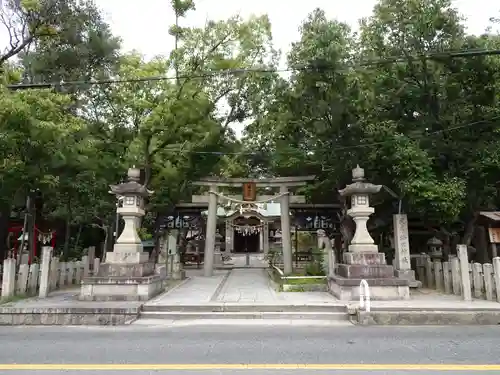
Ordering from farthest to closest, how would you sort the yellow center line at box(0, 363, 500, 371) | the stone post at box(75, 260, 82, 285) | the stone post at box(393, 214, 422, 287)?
the stone post at box(75, 260, 82, 285) < the stone post at box(393, 214, 422, 287) < the yellow center line at box(0, 363, 500, 371)

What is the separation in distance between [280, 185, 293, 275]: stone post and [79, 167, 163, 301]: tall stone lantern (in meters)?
7.67

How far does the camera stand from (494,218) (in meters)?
14.2

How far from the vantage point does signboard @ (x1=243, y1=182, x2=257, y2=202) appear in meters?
19.4

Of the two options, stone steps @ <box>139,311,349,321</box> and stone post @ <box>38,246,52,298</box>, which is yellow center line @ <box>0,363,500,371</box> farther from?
stone post @ <box>38,246,52,298</box>

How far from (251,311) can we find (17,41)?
13141 millimetres

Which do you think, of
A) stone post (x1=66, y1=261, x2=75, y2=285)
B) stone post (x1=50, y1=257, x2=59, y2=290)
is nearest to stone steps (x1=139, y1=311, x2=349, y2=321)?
stone post (x1=50, y1=257, x2=59, y2=290)

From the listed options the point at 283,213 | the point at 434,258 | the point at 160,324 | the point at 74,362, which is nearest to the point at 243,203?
the point at 283,213

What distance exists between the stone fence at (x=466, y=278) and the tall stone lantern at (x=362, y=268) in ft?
5.60

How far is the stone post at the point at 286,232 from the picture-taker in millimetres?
18688

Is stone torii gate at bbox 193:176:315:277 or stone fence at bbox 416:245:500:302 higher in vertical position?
stone torii gate at bbox 193:176:315:277

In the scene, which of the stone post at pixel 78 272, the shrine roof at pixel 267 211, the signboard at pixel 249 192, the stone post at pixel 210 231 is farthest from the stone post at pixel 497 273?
the shrine roof at pixel 267 211

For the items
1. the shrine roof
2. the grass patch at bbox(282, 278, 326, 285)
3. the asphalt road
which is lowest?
the asphalt road

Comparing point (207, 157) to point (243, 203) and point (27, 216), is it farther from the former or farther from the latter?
point (27, 216)

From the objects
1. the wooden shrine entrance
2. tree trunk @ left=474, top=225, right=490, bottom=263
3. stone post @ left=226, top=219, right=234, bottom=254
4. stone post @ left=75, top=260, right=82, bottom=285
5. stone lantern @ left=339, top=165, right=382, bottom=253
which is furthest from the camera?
stone post @ left=226, top=219, right=234, bottom=254
